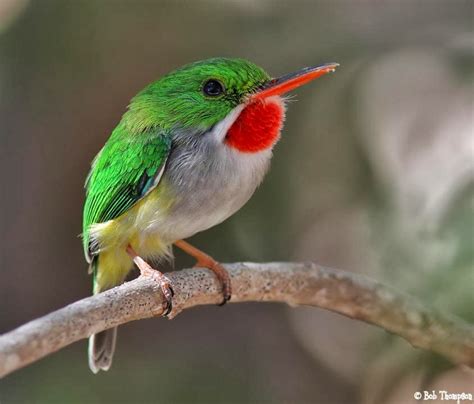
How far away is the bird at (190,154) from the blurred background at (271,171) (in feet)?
2.69

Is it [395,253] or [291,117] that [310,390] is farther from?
[291,117]

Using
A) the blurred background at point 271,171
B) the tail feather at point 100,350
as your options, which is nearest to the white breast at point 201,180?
the tail feather at point 100,350

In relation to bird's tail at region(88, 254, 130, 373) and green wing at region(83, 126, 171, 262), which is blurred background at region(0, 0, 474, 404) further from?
green wing at region(83, 126, 171, 262)

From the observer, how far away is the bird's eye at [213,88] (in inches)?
94.0

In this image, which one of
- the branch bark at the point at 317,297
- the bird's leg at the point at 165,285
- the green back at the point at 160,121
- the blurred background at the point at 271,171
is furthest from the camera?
the blurred background at the point at 271,171

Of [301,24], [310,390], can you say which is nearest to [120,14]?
[301,24]

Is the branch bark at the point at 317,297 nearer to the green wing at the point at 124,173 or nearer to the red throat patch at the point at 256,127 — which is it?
the green wing at the point at 124,173

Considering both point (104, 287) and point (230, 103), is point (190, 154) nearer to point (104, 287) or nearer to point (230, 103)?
point (230, 103)

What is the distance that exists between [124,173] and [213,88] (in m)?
0.39

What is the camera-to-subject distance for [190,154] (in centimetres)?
237

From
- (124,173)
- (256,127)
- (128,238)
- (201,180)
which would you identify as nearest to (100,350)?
(128,238)

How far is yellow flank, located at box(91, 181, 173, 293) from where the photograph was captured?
7.83 feet

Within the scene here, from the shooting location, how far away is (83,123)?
3404 millimetres

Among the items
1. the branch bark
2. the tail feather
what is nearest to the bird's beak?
the branch bark
